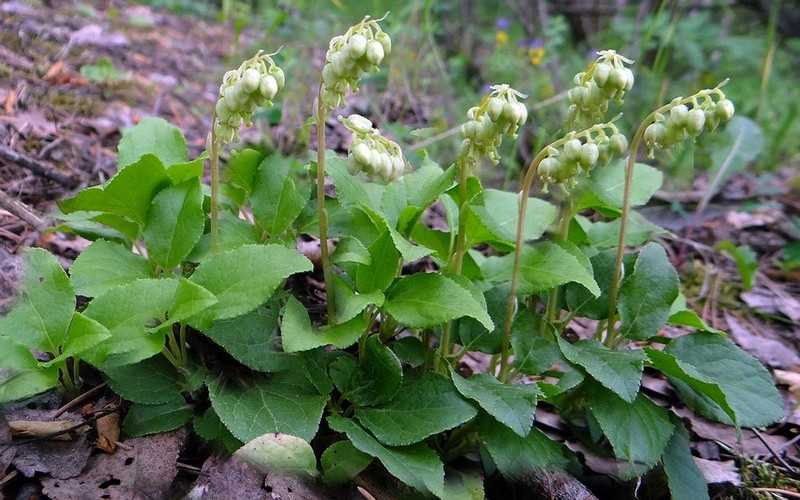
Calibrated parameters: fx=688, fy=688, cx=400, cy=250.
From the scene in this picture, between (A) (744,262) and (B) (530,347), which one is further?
(A) (744,262)

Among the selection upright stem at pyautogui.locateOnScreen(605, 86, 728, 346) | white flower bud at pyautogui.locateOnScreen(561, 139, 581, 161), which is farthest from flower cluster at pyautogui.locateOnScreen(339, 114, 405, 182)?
upright stem at pyautogui.locateOnScreen(605, 86, 728, 346)

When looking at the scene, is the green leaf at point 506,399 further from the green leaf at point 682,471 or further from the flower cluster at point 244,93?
the flower cluster at point 244,93

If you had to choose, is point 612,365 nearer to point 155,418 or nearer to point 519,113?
point 519,113

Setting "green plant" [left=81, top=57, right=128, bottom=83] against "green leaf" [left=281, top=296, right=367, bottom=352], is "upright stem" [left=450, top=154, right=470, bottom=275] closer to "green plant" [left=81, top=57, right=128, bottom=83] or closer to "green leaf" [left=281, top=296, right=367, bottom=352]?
"green leaf" [left=281, top=296, right=367, bottom=352]

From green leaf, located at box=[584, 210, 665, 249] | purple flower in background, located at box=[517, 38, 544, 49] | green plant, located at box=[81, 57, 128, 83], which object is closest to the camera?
green leaf, located at box=[584, 210, 665, 249]

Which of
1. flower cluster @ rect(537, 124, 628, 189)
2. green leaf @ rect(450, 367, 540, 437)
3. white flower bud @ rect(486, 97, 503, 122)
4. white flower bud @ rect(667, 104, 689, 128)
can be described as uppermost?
white flower bud @ rect(486, 97, 503, 122)

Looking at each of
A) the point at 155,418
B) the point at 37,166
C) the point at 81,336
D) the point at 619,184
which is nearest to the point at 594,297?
the point at 619,184

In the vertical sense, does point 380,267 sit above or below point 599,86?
below

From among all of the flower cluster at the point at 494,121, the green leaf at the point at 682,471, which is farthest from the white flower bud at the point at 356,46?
the green leaf at the point at 682,471
